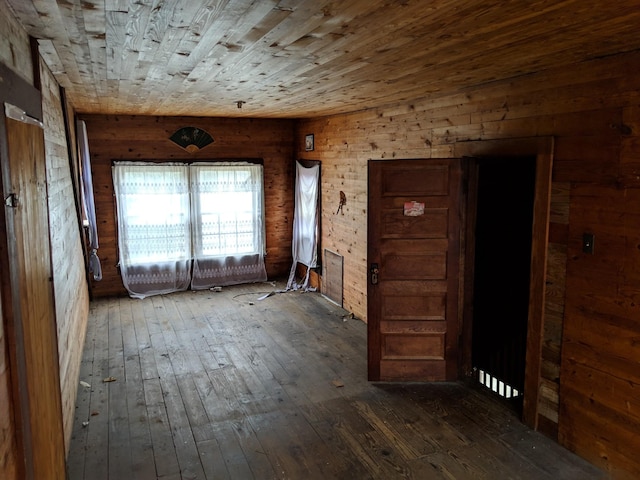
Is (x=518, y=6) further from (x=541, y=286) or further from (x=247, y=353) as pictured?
(x=247, y=353)

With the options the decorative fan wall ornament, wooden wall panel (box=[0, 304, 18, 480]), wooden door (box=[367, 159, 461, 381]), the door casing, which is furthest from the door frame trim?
the decorative fan wall ornament

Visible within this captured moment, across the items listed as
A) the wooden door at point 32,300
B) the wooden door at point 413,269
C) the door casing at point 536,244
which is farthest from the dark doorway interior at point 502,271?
the wooden door at point 32,300

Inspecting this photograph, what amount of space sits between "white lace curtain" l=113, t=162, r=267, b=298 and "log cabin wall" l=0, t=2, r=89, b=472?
1481 mm

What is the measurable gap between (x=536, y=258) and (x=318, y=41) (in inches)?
83.4

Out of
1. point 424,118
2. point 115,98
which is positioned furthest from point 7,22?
point 424,118

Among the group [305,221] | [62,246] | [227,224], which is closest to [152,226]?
[227,224]

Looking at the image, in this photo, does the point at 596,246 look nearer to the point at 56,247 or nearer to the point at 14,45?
the point at 14,45

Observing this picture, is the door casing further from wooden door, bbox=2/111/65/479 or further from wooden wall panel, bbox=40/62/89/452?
wooden wall panel, bbox=40/62/89/452

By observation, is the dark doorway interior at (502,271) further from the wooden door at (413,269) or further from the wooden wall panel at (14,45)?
the wooden wall panel at (14,45)

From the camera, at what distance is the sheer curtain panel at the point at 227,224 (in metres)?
7.66

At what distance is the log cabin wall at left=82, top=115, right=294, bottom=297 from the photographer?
7.05 meters

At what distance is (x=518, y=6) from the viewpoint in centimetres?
206

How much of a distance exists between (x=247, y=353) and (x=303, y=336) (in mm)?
748

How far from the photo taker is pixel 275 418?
→ 3.85 m
